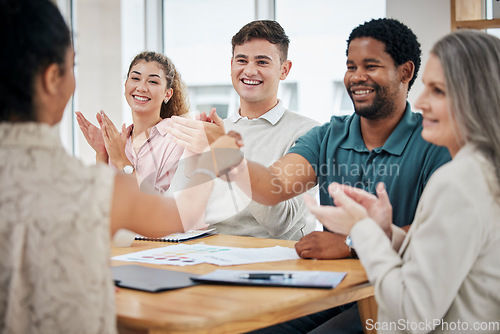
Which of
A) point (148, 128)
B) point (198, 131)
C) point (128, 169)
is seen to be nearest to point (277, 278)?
point (198, 131)

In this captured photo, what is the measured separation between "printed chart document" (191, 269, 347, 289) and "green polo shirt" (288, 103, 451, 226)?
56 centimetres

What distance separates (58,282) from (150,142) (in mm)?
2037

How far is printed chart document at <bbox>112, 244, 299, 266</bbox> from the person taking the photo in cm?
143

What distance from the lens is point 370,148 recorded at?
72.7 inches

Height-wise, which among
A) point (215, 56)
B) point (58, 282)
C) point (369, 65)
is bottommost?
point (58, 282)

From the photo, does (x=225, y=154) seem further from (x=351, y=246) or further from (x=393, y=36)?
(x=393, y=36)

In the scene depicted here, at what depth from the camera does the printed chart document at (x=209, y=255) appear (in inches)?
56.4

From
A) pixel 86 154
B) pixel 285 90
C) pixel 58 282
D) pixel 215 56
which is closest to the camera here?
pixel 58 282

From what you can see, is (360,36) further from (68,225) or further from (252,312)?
(68,225)

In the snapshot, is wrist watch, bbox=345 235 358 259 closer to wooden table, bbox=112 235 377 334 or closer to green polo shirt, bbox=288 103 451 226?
wooden table, bbox=112 235 377 334

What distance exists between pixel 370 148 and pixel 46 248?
4.15ft

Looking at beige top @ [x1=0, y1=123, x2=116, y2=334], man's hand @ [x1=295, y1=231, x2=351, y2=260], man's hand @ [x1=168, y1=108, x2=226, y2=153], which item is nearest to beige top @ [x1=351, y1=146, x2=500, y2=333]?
man's hand @ [x1=295, y1=231, x2=351, y2=260]

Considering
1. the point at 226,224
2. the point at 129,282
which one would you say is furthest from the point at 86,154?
the point at 129,282

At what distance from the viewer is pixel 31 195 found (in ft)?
2.87
